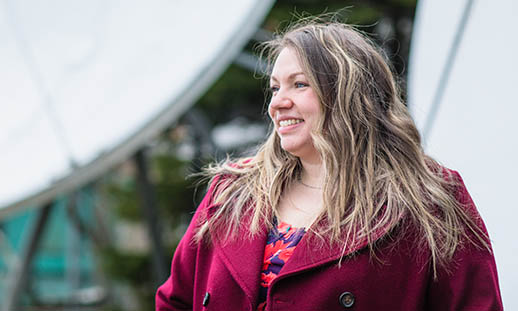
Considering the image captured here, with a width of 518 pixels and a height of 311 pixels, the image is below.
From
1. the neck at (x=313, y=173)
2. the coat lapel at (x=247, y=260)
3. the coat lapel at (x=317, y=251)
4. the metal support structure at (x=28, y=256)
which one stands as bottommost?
the metal support structure at (x=28, y=256)

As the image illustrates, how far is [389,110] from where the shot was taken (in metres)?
2.17

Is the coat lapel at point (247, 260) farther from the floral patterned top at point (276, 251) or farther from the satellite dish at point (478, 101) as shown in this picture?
the satellite dish at point (478, 101)

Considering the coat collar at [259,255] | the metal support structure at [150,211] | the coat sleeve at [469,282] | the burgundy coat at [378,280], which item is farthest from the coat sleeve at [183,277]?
the metal support structure at [150,211]

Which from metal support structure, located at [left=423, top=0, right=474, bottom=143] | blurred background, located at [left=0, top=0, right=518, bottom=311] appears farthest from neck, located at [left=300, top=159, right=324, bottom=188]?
metal support structure, located at [left=423, top=0, right=474, bottom=143]

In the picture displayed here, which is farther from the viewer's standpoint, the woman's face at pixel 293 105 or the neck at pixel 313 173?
the neck at pixel 313 173

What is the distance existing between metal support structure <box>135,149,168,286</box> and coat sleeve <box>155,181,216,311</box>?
5741 mm

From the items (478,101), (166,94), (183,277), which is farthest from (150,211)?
(183,277)

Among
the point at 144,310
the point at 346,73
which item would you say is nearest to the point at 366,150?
the point at 346,73

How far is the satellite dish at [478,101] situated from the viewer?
8.08ft

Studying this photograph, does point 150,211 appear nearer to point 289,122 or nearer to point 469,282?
point 289,122

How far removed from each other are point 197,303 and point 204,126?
20.9 ft

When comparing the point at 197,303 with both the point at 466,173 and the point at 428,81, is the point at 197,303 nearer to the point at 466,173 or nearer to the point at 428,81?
the point at 466,173

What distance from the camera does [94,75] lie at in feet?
21.9

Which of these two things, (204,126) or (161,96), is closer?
(161,96)
